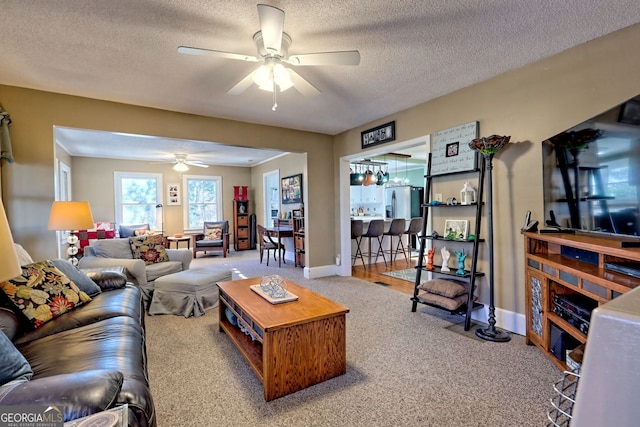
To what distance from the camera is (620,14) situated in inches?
79.7

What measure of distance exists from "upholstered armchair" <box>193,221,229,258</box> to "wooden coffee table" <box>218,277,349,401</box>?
516 cm

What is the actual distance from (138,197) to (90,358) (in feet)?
22.8

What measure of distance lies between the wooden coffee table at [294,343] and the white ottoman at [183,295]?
1244mm

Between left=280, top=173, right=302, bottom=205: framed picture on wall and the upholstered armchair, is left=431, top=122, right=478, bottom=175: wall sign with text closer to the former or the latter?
left=280, top=173, right=302, bottom=205: framed picture on wall

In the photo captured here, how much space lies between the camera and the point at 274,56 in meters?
2.14

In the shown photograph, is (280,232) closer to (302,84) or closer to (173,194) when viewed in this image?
(173,194)

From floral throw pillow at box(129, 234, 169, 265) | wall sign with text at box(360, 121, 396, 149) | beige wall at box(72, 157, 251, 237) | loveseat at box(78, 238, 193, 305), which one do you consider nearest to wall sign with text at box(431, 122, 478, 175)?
wall sign with text at box(360, 121, 396, 149)

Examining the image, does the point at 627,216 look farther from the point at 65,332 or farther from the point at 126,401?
the point at 65,332

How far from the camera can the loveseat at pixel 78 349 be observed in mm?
965

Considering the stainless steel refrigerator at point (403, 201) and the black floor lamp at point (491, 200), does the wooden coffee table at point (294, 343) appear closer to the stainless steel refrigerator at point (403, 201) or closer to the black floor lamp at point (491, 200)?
the black floor lamp at point (491, 200)

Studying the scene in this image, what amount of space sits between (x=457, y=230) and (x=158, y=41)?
10.6 ft

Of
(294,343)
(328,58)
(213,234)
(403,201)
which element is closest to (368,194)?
(403,201)

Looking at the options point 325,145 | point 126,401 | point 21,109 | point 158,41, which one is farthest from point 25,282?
point 325,145

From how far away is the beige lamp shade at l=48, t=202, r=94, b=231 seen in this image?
2.89 meters
